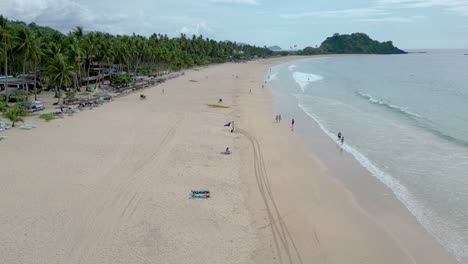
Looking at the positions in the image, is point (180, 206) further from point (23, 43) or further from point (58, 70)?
point (23, 43)

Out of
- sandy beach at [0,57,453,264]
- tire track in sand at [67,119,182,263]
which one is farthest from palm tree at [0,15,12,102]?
tire track in sand at [67,119,182,263]

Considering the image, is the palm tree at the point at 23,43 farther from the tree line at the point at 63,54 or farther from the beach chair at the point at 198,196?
the beach chair at the point at 198,196

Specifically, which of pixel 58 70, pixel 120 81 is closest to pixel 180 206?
pixel 58 70

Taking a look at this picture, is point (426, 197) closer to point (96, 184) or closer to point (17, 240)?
point (96, 184)

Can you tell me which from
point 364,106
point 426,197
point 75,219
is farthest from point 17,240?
point 364,106

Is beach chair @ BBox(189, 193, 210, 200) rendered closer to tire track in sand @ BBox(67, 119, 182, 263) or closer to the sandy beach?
the sandy beach

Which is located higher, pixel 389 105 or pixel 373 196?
pixel 389 105

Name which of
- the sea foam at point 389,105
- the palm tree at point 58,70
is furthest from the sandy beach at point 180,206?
the sea foam at point 389,105
